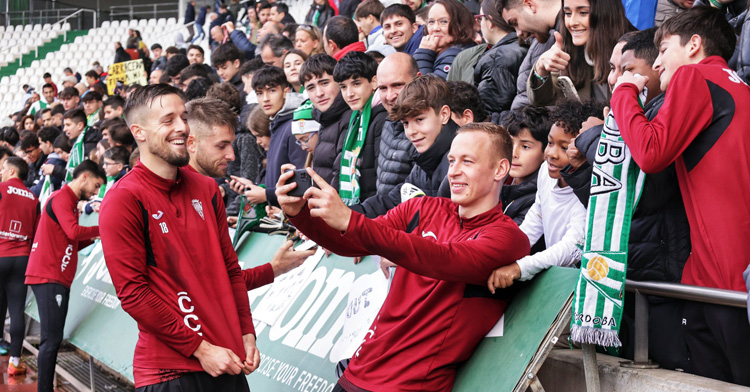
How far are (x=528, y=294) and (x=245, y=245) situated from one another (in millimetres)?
A: 3611

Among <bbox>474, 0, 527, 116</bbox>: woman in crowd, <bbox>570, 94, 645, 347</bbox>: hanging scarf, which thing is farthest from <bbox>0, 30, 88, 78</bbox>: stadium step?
<bbox>570, 94, 645, 347</bbox>: hanging scarf

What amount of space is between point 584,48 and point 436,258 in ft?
6.57

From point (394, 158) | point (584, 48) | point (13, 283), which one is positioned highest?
point (584, 48)

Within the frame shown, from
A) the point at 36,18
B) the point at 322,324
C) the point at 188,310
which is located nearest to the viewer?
the point at 188,310

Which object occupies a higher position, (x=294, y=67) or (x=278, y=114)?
(x=294, y=67)

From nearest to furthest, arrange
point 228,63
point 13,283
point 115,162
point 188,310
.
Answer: point 188,310
point 13,283
point 115,162
point 228,63

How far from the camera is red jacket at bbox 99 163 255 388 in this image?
297 centimetres

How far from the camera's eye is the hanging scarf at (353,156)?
520 cm

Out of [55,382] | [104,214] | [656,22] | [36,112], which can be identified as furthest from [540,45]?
[36,112]

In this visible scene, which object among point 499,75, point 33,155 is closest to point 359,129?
point 499,75

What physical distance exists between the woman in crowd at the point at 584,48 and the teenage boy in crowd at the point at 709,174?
101cm

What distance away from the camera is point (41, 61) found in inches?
1109

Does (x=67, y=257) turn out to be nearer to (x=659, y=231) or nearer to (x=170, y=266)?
(x=170, y=266)

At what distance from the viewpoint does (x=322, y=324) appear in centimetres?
452
